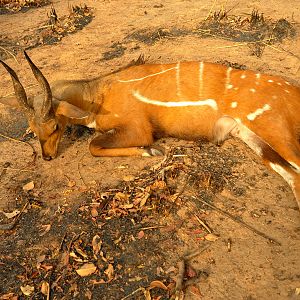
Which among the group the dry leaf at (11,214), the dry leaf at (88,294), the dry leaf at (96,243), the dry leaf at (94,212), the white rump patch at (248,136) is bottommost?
the dry leaf at (11,214)

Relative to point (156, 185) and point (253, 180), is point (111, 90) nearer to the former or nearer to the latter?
point (156, 185)

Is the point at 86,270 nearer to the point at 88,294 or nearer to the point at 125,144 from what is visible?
the point at 88,294

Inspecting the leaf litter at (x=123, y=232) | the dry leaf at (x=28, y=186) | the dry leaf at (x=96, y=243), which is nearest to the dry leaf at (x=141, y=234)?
the leaf litter at (x=123, y=232)

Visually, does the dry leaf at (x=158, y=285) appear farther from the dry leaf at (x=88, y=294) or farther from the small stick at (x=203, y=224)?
the small stick at (x=203, y=224)

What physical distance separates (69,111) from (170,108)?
4.00ft

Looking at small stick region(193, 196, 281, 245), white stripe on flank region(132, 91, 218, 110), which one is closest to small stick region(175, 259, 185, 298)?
small stick region(193, 196, 281, 245)

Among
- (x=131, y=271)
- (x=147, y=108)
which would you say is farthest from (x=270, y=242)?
(x=147, y=108)

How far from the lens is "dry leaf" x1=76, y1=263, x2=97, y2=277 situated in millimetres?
3658

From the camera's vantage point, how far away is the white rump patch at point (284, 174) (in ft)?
14.2

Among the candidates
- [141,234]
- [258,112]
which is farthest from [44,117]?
[258,112]

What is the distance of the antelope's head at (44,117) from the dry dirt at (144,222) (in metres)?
0.24

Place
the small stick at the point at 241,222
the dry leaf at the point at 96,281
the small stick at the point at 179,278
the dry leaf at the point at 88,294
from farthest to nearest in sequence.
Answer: the small stick at the point at 241,222 < the dry leaf at the point at 96,281 < the dry leaf at the point at 88,294 < the small stick at the point at 179,278

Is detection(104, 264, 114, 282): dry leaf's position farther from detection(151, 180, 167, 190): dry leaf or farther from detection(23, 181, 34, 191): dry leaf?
Answer: detection(23, 181, 34, 191): dry leaf

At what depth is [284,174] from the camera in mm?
4422
